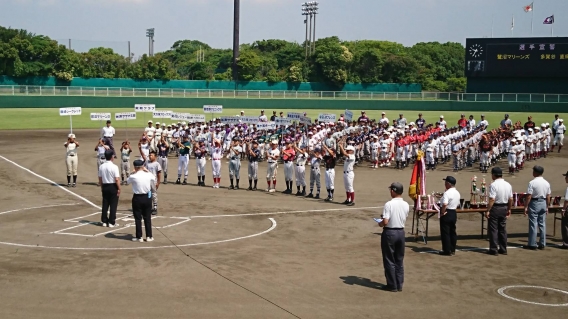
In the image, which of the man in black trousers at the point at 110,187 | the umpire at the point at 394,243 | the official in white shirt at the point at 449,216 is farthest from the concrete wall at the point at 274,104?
the umpire at the point at 394,243

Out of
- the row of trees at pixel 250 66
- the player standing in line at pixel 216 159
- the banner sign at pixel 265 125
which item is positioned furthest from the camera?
the row of trees at pixel 250 66

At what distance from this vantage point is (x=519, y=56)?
2169 inches

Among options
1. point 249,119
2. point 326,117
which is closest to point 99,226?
point 326,117

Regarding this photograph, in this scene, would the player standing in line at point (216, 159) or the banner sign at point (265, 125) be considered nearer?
the player standing in line at point (216, 159)

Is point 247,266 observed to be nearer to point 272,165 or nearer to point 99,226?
point 99,226

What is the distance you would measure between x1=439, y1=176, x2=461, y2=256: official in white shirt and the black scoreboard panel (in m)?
43.9

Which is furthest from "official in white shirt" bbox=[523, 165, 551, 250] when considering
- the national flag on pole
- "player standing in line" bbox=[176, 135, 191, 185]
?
the national flag on pole

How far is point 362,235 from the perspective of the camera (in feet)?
57.6

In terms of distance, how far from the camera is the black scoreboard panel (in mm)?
54188

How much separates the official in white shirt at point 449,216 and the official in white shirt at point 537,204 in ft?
7.16

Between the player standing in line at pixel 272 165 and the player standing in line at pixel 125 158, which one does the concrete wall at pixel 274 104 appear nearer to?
the player standing in line at pixel 125 158

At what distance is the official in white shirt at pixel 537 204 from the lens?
51.9ft

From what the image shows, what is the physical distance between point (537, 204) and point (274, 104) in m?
54.3

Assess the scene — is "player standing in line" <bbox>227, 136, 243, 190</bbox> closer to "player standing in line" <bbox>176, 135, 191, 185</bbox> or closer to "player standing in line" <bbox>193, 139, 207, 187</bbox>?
"player standing in line" <bbox>193, 139, 207, 187</bbox>
